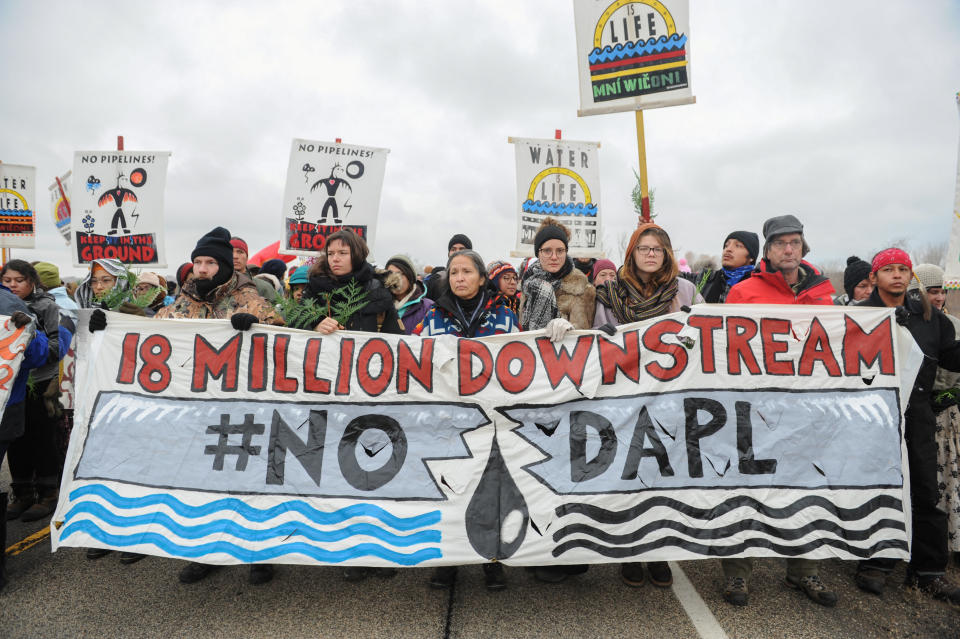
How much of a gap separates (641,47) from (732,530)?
4.13 meters

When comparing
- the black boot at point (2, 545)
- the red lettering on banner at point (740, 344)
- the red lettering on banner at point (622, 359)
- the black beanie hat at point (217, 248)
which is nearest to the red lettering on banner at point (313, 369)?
the black beanie hat at point (217, 248)

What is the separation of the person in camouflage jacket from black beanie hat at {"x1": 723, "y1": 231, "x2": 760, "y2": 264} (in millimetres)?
3869

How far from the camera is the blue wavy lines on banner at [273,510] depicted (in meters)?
2.71

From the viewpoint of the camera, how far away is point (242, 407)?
2.93 metres

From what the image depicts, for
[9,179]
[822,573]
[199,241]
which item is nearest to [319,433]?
[199,241]

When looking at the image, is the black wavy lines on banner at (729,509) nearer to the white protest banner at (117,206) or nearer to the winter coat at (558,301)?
the winter coat at (558,301)

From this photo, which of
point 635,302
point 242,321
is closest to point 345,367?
point 242,321

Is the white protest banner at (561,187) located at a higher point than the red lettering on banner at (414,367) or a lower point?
higher

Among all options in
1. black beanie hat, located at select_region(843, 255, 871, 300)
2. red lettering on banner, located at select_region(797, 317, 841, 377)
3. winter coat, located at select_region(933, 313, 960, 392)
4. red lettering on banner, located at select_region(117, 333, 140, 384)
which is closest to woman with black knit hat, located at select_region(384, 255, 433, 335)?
red lettering on banner, located at select_region(117, 333, 140, 384)

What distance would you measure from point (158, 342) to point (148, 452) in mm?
672

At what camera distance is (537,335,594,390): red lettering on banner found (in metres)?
2.88

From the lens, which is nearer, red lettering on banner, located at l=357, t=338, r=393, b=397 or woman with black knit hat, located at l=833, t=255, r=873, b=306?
red lettering on banner, located at l=357, t=338, r=393, b=397

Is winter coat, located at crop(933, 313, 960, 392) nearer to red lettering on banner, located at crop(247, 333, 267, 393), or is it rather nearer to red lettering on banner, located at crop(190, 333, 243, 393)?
red lettering on banner, located at crop(247, 333, 267, 393)

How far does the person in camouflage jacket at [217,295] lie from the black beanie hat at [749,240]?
3.87 meters
